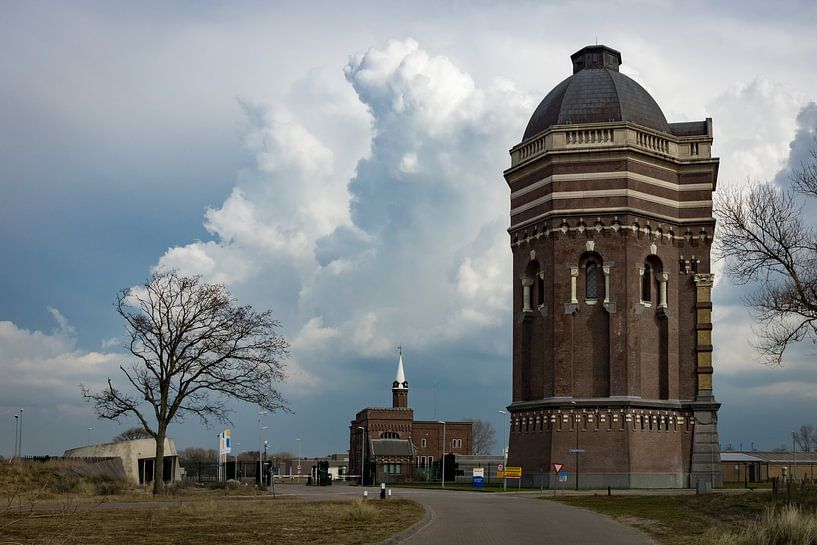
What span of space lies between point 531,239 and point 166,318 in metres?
25.2

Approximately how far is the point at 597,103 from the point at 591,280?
11969 mm

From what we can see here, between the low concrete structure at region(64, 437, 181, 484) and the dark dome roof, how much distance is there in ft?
108

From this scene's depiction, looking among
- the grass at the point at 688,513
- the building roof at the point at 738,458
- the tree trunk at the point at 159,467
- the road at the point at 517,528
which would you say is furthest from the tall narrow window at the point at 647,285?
the building roof at the point at 738,458

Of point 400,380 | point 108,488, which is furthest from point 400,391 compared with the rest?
point 108,488

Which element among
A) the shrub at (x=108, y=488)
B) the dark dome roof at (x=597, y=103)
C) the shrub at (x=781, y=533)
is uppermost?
the dark dome roof at (x=597, y=103)

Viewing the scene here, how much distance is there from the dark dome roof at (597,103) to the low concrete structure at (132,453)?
32975 millimetres

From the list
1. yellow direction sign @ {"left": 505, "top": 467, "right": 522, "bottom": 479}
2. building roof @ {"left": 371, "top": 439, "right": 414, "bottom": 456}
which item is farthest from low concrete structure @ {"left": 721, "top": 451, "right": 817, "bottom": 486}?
building roof @ {"left": 371, "top": 439, "right": 414, "bottom": 456}

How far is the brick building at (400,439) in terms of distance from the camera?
11962cm

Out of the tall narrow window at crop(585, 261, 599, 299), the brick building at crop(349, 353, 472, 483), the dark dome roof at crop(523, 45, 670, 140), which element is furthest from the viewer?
the brick building at crop(349, 353, 472, 483)

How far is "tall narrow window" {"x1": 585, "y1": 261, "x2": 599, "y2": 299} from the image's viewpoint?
62.0 m

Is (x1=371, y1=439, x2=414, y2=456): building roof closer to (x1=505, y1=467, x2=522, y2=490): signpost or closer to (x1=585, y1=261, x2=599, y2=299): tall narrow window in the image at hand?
(x1=505, y1=467, x2=522, y2=490): signpost

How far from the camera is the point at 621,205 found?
61594 millimetres

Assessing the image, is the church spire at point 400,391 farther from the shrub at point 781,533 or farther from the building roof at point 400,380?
the shrub at point 781,533

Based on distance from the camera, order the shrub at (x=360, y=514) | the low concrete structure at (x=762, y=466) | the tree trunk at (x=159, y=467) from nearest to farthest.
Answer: the shrub at (x=360, y=514)
the tree trunk at (x=159, y=467)
the low concrete structure at (x=762, y=466)
